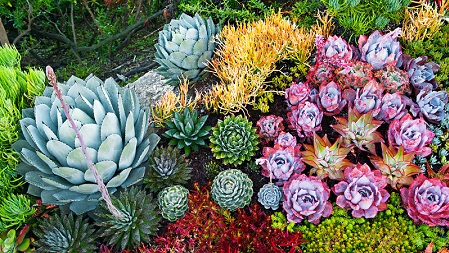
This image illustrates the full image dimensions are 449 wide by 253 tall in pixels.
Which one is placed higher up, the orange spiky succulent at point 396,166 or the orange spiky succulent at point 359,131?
the orange spiky succulent at point 359,131

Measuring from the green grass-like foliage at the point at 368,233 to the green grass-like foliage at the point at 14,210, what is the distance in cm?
114

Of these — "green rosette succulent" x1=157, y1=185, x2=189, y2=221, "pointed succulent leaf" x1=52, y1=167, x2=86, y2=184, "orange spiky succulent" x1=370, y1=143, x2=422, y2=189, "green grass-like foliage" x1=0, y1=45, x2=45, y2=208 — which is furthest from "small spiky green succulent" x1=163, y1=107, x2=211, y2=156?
"orange spiky succulent" x1=370, y1=143, x2=422, y2=189

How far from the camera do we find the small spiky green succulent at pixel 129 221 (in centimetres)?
182

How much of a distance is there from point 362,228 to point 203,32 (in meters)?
1.40

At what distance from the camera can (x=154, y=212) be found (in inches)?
74.5

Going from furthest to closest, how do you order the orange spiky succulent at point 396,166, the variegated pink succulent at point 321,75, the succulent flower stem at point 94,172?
1. the variegated pink succulent at point 321,75
2. the orange spiky succulent at point 396,166
3. the succulent flower stem at point 94,172

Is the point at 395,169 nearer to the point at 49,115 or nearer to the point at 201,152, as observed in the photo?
the point at 201,152

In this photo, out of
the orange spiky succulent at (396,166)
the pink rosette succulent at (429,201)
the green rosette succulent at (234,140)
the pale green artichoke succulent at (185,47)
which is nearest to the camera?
the pink rosette succulent at (429,201)

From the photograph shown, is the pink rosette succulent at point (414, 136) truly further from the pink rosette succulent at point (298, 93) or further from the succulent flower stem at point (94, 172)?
the succulent flower stem at point (94, 172)

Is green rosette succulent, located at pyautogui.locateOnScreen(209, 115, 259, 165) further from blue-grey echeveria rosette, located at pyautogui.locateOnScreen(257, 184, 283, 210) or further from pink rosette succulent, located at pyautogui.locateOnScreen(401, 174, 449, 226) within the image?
pink rosette succulent, located at pyautogui.locateOnScreen(401, 174, 449, 226)

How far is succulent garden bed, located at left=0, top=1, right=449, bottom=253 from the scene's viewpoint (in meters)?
1.82

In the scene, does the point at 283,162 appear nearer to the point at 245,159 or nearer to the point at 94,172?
the point at 245,159

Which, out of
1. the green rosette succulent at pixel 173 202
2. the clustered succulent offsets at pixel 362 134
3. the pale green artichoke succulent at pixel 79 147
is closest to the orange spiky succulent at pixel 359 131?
the clustered succulent offsets at pixel 362 134

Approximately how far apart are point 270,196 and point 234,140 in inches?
13.4
